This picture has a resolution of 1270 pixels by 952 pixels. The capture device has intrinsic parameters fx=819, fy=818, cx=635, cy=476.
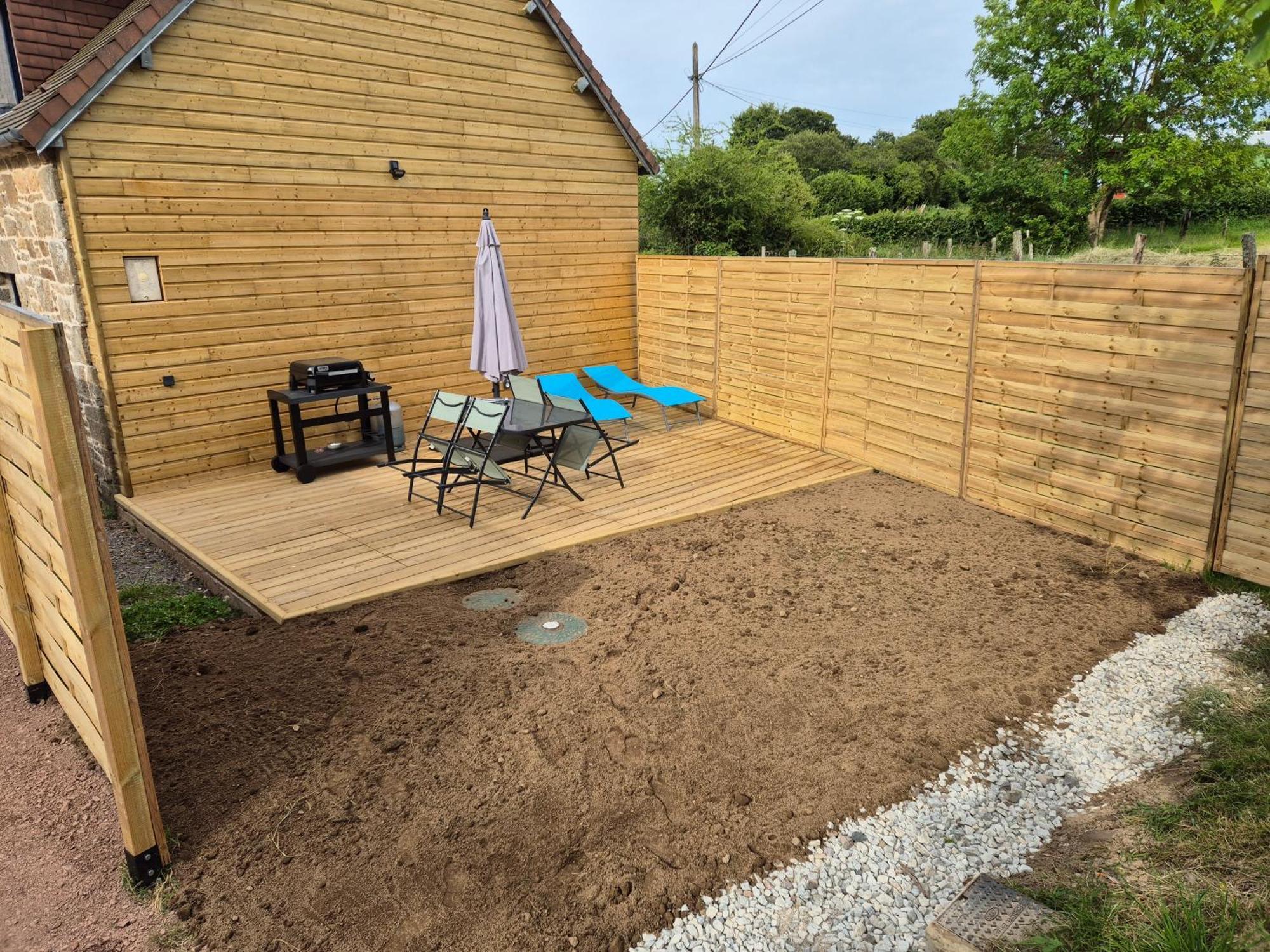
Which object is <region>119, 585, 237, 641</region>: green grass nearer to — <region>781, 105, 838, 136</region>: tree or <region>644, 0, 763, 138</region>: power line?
<region>644, 0, 763, 138</region>: power line

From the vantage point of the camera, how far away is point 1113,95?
90.5 ft

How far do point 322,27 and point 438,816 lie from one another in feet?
Result: 25.6

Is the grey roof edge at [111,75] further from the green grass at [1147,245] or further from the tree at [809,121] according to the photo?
the tree at [809,121]

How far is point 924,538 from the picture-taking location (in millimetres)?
6484

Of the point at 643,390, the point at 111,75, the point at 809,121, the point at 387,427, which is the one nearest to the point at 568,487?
the point at 387,427

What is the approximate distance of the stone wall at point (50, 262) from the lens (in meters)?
7.12

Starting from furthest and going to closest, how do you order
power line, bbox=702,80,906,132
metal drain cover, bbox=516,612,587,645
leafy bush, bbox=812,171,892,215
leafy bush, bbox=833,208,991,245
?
1. leafy bush, bbox=812,171,892,215
2. leafy bush, bbox=833,208,991,245
3. power line, bbox=702,80,906,132
4. metal drain cover, bbox=516,612,587,645

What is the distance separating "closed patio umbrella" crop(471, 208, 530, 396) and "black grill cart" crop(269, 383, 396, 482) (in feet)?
3.52

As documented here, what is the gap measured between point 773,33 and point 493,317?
19.4 meters

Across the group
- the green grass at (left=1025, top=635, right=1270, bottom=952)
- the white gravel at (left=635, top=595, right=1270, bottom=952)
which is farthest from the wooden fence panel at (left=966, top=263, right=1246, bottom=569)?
the green grass at (left=1025, top=635, right=1270, bottom=952)

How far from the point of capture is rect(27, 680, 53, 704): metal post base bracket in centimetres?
431

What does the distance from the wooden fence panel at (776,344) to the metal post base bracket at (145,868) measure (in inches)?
277

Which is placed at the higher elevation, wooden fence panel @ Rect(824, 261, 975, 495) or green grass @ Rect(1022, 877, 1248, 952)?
wooden fence panel @ Rect(824, 261, 975, 495)

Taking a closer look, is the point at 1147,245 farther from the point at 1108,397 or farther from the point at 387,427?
the point at 387,427
